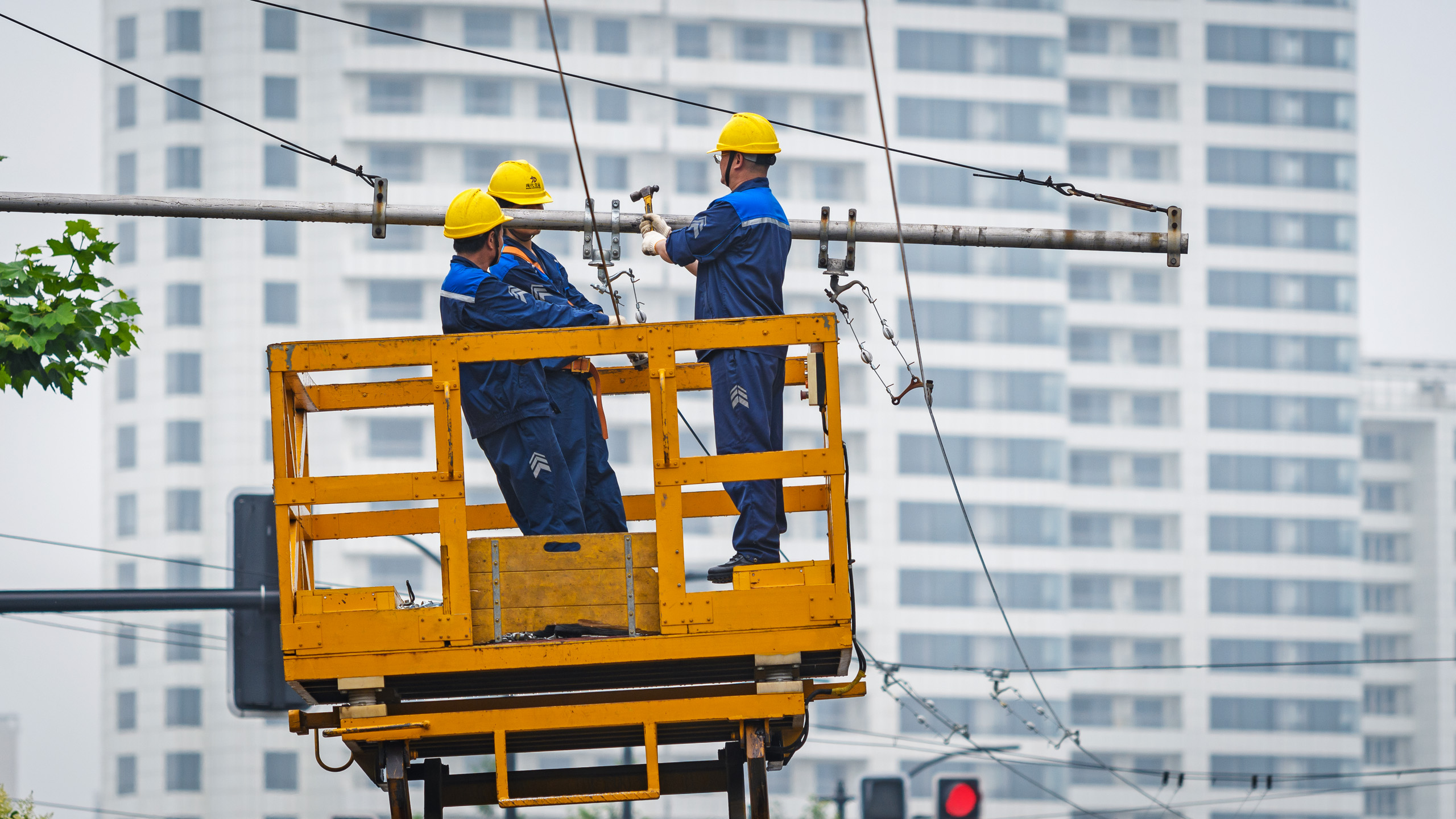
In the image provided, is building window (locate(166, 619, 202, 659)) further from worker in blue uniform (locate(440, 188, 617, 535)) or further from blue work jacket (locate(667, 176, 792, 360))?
blue work jacket (locate(667, 176, 792, 360))

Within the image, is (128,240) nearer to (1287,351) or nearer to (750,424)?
(1287,351)

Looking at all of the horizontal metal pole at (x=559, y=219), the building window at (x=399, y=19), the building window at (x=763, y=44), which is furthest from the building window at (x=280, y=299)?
the horizontal metal pole at (x=559, y=219)

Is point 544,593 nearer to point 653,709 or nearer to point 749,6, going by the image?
point 653,709

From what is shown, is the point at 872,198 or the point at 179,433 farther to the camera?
the point at 872,198

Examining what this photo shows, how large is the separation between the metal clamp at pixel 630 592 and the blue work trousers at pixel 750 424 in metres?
0.77

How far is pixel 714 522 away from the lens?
82188mm

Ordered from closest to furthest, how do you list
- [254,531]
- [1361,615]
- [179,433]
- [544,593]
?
[544,593] → [254,531] → [179,433] → [1361,615]

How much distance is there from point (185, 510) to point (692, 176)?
95.6 feet

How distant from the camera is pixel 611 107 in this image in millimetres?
84562

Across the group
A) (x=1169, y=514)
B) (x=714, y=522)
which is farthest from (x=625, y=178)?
(x=1169, y=514)

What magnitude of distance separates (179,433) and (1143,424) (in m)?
48.2

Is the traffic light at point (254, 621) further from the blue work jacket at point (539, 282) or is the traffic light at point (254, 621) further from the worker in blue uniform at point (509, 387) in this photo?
the worker in blue uniform at point (509, 387)

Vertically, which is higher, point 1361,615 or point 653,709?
point 653,709

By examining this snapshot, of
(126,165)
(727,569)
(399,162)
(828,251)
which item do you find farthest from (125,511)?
(727,569)
